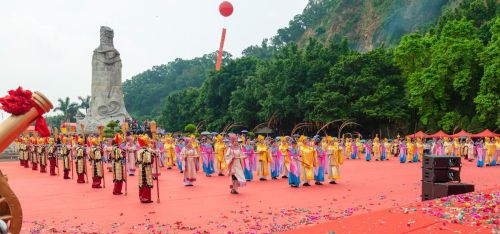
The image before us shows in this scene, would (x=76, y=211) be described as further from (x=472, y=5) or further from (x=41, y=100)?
(x=472, y=5)

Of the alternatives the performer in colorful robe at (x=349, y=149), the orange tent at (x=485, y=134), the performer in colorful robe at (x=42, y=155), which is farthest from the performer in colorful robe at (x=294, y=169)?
the orange tent at (x=485, y=134)

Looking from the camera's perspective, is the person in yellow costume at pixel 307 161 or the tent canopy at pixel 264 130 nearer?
the person in yellow costume at pixel 307 161

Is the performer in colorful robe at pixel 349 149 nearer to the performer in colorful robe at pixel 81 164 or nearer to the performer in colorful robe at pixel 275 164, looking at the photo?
the performer in colorful robe at pixel 275 164

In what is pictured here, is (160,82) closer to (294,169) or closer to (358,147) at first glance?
(358,147)

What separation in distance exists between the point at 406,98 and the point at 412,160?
9916 mm

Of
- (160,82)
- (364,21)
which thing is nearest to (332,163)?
(364,21)

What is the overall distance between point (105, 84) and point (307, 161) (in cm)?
2829

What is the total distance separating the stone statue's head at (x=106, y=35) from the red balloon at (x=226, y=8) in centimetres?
1271

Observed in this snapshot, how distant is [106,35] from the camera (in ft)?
128

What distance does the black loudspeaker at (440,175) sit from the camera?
31.8ft

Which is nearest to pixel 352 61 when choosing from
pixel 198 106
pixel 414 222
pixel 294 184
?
pixel 198 106

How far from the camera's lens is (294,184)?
45.9 feet

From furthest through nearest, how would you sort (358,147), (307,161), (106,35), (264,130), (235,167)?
(264,130) → (106,35) → (358,147) → (307,161) → (235,167)

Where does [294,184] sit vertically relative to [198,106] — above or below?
below
